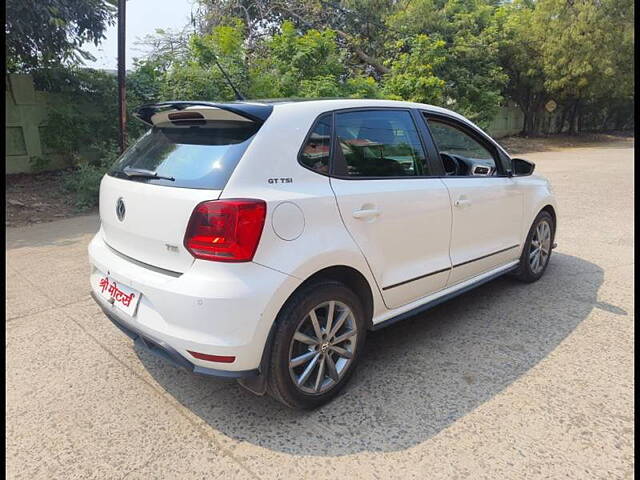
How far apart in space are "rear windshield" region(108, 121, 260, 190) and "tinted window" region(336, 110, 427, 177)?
0.61 m

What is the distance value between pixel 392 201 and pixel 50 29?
8.58 metres

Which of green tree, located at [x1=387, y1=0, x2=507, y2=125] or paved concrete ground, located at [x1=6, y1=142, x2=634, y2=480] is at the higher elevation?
green tree, located at [x1=387, y1=0, x2=507, y2=125]

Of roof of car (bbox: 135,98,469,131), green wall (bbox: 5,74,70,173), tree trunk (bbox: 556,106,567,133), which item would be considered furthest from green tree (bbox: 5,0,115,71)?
tree trunk (bbox: 556,106,567,133)

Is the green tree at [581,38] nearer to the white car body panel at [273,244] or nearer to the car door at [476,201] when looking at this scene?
the car door at [476,201]

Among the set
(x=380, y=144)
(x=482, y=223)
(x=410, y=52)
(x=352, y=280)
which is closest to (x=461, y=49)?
(x=410, y=52)

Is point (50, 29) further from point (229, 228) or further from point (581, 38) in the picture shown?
point (581, 38)

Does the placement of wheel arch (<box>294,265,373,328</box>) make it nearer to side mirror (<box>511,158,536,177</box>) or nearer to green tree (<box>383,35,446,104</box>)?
side mirror (<box>511,158,536,177</box>)

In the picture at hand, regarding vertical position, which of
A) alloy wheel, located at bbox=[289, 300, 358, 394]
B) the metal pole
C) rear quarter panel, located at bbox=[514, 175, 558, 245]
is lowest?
alloy wheel, located at bbox=[289, 300, 358, 394]

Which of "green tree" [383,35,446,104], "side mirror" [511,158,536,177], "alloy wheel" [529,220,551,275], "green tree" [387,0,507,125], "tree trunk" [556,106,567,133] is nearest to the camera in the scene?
"side mirror" [511,158,536,177]

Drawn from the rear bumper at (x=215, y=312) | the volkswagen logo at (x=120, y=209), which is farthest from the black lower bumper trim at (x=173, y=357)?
the volkswagen logo at (x=120, y=209)

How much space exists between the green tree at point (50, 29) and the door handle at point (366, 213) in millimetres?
8229

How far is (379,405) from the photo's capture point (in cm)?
265

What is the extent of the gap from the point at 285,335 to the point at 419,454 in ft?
2.79

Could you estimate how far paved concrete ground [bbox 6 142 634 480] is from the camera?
7.29 ft
